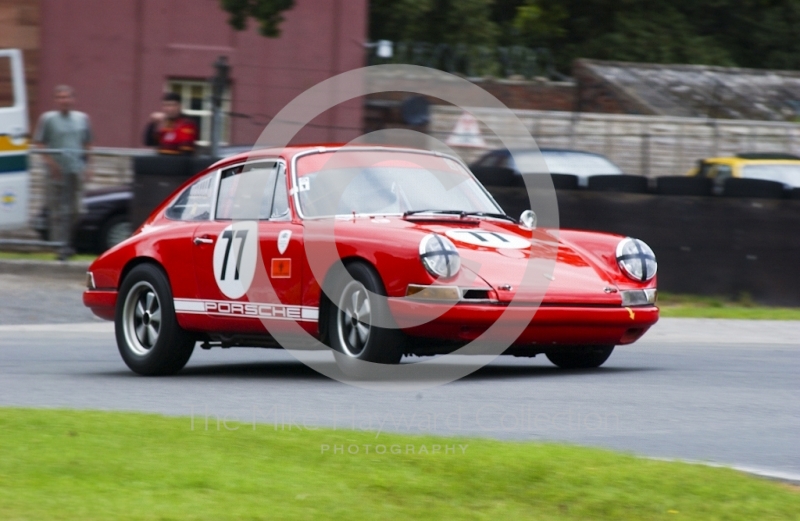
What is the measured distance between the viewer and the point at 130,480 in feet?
15.0

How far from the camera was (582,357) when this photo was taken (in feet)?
27.6

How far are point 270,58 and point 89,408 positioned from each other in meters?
19.0

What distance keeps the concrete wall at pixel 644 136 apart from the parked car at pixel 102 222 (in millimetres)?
5472

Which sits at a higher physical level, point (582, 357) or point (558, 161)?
point (558, 161)

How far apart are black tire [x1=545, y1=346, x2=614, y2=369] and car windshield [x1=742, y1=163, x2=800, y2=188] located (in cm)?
854

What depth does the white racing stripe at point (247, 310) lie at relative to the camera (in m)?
7.69

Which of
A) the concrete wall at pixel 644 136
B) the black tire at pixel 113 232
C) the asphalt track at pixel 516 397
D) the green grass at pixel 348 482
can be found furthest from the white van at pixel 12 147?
the green grass at pixel 348 482

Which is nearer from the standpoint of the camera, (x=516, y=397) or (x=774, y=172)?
(x=516, y=397)

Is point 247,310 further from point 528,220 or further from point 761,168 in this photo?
point 761,168

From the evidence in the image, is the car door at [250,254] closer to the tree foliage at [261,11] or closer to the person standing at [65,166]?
the person standing at [65,166]

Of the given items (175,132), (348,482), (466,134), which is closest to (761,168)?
(466,134)

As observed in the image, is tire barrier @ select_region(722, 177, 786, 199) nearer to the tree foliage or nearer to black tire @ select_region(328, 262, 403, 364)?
black tire @ select_region(328, 262, 403, 364)

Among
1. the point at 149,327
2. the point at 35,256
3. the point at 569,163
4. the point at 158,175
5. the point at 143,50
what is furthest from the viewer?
the point at 143,50

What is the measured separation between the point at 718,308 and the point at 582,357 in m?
5.45
